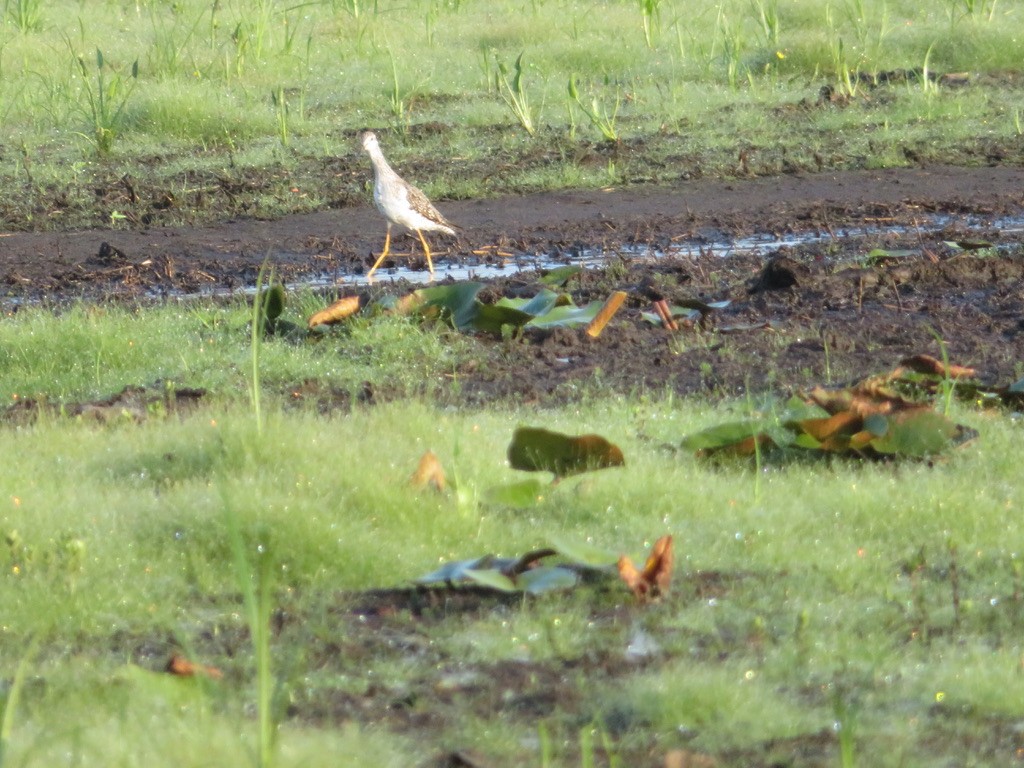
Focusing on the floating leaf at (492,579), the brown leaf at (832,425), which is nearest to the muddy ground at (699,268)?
the brown leaf at (832,425)

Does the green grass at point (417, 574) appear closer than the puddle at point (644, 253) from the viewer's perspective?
Yes

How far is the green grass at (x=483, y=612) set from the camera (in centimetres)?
336

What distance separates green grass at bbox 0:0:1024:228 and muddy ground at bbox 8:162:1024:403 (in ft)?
2.02

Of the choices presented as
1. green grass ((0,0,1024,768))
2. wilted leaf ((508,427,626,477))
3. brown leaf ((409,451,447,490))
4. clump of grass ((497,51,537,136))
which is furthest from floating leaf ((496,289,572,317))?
clump of grass ((497,51,537,136))

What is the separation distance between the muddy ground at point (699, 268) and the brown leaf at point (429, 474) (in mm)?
990

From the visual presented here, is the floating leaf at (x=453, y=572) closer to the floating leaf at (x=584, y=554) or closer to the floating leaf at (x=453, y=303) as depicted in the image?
the floating leaf at (x=584, y=554)

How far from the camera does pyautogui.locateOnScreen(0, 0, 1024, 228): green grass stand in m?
11.9

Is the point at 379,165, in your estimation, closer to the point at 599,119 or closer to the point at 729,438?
the point at 599,119

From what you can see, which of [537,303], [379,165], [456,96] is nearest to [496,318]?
[537,303]

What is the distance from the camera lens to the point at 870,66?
1568 cm

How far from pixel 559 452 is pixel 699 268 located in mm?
3973

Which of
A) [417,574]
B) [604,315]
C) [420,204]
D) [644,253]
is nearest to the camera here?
[417,574]

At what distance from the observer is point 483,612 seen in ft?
13.3

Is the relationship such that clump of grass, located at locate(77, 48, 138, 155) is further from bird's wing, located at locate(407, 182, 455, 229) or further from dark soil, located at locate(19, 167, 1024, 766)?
bird's wing, located at locate(407, 182, 455, 229)
